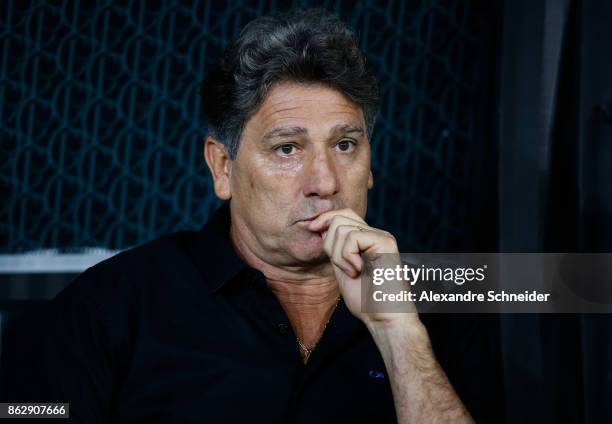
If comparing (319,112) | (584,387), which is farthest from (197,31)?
(584,387)

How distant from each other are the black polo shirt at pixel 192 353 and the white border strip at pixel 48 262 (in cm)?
54

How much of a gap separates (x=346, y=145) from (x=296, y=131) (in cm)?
13

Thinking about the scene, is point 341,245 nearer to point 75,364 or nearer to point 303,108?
point 303,108

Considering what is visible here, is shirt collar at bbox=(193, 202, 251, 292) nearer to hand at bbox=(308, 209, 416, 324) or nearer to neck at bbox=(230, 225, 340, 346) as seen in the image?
neck at bbox=(230, 225, 340, 346)

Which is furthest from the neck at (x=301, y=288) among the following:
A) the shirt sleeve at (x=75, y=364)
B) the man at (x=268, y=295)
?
the shirt sleeve at (x=75, y=364)

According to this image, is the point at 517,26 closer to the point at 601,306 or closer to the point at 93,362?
the point at 601,306

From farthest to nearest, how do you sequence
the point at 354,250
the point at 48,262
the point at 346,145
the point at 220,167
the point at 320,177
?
the point at 48,262 → the point at 220,167 → the point at 346,145 → the point at 320,177 → the point at 354,250

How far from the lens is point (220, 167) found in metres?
1.83

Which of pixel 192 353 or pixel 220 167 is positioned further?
pixel 220 167

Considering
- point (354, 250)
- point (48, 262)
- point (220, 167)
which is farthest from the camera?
point (48, 262)

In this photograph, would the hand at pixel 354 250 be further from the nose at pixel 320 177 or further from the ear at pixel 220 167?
the ear at pixel 220 167

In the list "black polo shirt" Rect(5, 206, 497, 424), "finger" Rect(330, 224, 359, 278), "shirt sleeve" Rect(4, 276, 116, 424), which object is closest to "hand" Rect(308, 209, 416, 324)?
"finger" Rect(330, 224, 359, 278)

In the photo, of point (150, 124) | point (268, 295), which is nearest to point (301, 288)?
point (268, 295)

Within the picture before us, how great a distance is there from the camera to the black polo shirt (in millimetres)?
1546
